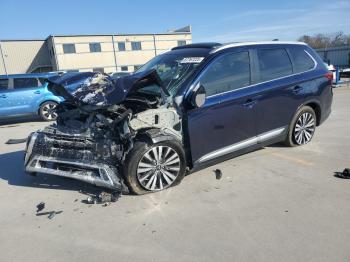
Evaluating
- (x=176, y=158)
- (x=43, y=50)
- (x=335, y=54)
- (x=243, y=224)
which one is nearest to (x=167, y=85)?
(x=176, y=158)

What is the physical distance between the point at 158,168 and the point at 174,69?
1543 millimetres

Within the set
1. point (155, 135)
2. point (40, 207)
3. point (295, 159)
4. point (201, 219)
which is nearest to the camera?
point (201, 219)

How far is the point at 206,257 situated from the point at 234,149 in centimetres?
218

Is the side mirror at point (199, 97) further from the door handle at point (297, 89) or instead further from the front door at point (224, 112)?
the door handle at point (297, 89)

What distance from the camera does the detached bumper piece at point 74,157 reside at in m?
4.08

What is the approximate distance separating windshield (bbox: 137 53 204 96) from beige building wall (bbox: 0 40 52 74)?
166 feet

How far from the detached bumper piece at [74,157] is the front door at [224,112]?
3.57 ft

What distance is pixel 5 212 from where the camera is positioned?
409cm

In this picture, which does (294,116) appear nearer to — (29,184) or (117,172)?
(117,172)

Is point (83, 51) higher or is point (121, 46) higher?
point (121, 46)

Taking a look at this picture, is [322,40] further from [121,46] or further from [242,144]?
[242,144]

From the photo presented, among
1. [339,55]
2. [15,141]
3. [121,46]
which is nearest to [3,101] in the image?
[15,141]

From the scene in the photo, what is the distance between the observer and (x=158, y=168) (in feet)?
14.1

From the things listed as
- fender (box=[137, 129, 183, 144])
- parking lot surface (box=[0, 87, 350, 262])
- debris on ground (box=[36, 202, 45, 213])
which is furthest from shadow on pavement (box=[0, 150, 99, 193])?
fender (box=[137, 129, 183, 144])
